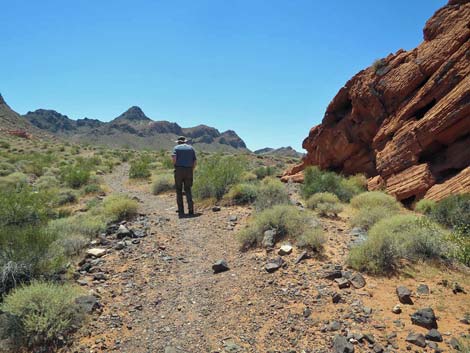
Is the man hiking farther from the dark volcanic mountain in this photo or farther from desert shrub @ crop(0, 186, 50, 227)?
the dark volcanic mountain

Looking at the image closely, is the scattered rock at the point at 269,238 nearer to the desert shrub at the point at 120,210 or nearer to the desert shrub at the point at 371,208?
the desert shrub at the point at 371,208

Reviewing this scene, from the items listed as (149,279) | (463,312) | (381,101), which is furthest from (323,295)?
(381,101)

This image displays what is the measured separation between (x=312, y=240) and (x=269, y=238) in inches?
38.9

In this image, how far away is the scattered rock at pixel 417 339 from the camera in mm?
3707

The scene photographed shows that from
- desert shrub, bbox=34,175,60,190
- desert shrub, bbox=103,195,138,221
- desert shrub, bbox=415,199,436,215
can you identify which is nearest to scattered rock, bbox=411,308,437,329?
desert shrub, bbox=415,199,436,215

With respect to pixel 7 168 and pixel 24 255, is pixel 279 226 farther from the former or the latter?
pixel 7 168

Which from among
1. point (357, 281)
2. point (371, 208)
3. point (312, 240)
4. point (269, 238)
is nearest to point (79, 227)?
point (269, 238)

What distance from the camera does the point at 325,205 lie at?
976 cm

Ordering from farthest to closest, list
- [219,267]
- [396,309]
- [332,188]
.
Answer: [332,188] < [219,267] < [396,309]

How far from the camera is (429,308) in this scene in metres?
4.20

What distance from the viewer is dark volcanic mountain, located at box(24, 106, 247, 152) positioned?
105438mm

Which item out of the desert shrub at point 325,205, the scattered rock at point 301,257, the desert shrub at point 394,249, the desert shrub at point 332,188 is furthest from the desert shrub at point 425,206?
the scattered rock at point 301,257

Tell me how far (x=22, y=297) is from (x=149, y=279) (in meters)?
2.14

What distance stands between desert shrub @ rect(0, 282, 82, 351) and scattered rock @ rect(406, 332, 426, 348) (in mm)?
4329
